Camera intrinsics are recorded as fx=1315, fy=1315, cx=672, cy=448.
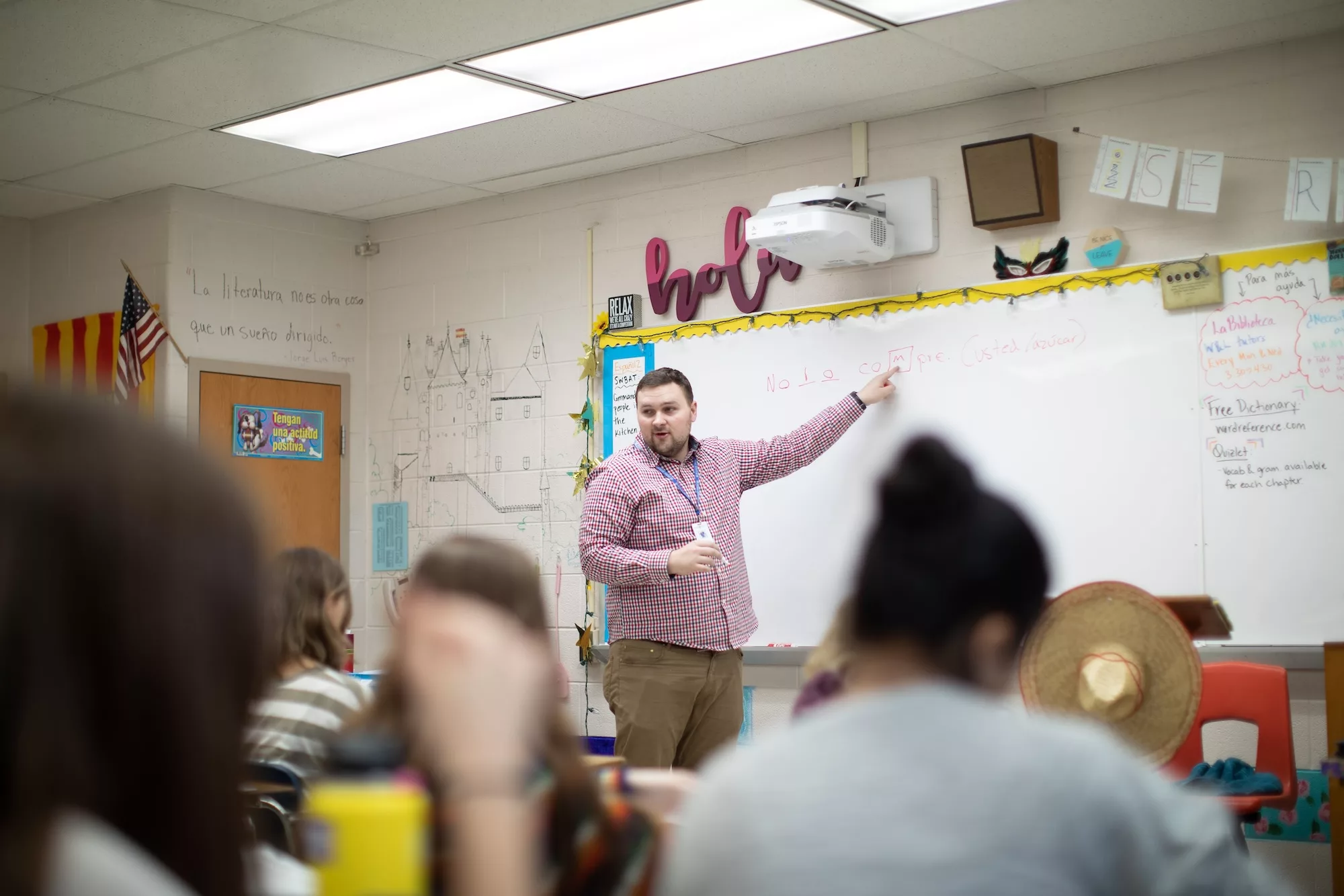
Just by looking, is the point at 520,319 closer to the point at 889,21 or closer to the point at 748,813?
the point at 889,21

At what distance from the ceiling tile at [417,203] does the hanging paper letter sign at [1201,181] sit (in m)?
2.95

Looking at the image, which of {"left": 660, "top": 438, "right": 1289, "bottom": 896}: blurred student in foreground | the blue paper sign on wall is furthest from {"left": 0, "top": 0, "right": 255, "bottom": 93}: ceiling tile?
{"left": 660, "top": 438, "right": 1289, "bottom": 896}: blurred student in foreground

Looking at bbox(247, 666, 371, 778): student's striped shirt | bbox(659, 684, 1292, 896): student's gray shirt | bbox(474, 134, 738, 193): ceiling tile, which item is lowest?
bbox(247, 666, 371, 778): student's striped shirt

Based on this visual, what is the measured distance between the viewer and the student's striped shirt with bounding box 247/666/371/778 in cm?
233

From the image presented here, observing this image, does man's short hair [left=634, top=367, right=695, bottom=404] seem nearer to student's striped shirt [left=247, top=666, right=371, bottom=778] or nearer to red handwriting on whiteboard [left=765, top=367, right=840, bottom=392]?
red handwriting on whiteboard [left=765, top=367, right=840, bottom=392]

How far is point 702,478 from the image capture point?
442 centimetres

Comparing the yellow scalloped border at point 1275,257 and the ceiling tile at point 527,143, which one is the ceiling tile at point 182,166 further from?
the yellow scalloped border at point 1275,257

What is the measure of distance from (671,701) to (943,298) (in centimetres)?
170

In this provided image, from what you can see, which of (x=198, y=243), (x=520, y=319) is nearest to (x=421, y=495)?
(x=520, y=319)

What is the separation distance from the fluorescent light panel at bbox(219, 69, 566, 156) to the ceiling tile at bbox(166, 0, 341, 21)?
0.62m

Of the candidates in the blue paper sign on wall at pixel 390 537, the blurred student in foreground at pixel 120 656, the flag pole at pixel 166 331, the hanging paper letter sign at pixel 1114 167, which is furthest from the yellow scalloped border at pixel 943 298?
the blurred student in foreground at pixel 120 656

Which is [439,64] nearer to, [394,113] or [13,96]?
[394,113]

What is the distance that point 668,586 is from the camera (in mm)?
4273

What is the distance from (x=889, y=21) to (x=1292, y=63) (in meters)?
1.27
